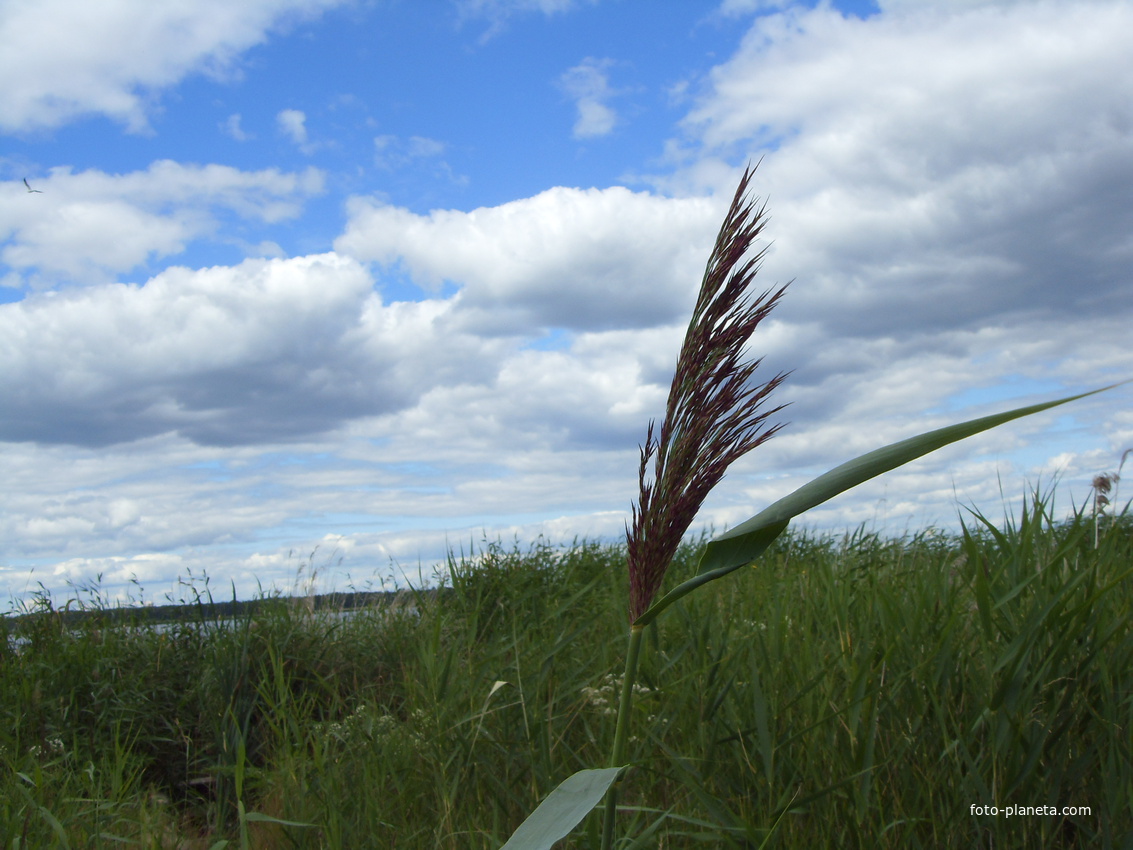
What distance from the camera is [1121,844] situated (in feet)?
6.61

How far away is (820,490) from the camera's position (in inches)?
56.1

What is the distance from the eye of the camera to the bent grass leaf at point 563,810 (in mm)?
1295

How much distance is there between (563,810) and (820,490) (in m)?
0.70

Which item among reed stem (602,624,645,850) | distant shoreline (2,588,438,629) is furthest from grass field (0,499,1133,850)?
distant shoreline (2,588,438,629)

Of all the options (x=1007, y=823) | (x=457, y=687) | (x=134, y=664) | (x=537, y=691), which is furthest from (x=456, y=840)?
(x=134, y=664)

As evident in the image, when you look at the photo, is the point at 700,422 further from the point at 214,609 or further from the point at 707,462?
the point at 214,609

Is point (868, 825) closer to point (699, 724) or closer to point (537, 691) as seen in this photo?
point (699, 724)

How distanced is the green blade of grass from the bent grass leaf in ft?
0.92

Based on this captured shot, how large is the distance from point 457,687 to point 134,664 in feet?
13.4

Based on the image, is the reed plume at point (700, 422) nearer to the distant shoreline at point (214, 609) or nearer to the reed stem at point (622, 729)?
the reed stem at point (622, 729)

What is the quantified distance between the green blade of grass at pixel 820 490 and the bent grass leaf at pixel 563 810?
28 cm

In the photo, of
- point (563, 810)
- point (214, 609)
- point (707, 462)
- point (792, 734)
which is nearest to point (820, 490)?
point (707, 462)

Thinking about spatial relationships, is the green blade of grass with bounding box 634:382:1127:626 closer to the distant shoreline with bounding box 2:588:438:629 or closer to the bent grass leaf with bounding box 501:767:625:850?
the bent grass leaf with bounding box 501:767:625:850

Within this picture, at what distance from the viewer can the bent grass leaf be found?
129 cm
